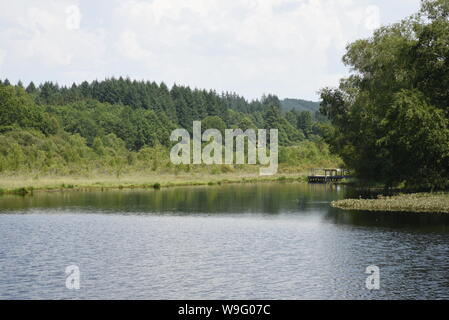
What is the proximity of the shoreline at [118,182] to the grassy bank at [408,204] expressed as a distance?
3524cm

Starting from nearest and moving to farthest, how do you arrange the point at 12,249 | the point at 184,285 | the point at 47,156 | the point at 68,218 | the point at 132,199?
the point at 184,285
the point at 12,249
the point at 68,218
the point at 132,199
the point at 47,156

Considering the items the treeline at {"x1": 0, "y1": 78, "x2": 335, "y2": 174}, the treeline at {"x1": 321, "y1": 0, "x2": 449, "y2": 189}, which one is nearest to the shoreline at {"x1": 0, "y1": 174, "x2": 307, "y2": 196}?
the treeline at {"x1": 0, "y1": 78, "x2": 335, "y2": 174}

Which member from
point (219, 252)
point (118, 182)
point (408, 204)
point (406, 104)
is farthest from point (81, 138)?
point (219, 252)

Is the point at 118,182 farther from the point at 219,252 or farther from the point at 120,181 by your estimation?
the point at 219,252

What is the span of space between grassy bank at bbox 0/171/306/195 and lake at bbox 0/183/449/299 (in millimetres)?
18382

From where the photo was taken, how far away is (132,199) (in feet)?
220

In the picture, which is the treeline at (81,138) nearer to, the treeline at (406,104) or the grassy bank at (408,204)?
the treeline at (406,104)

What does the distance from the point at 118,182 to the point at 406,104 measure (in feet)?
145

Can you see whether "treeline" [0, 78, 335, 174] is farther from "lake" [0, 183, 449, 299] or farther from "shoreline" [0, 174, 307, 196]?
"lake" [0, 183, 449, 299]

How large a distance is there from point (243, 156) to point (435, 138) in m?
79.2

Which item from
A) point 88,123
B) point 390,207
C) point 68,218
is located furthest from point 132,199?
point 88,123

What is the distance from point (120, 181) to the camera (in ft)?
286

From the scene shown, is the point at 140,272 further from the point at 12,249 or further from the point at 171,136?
the point at 171,136

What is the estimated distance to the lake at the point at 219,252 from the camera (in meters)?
25.9
